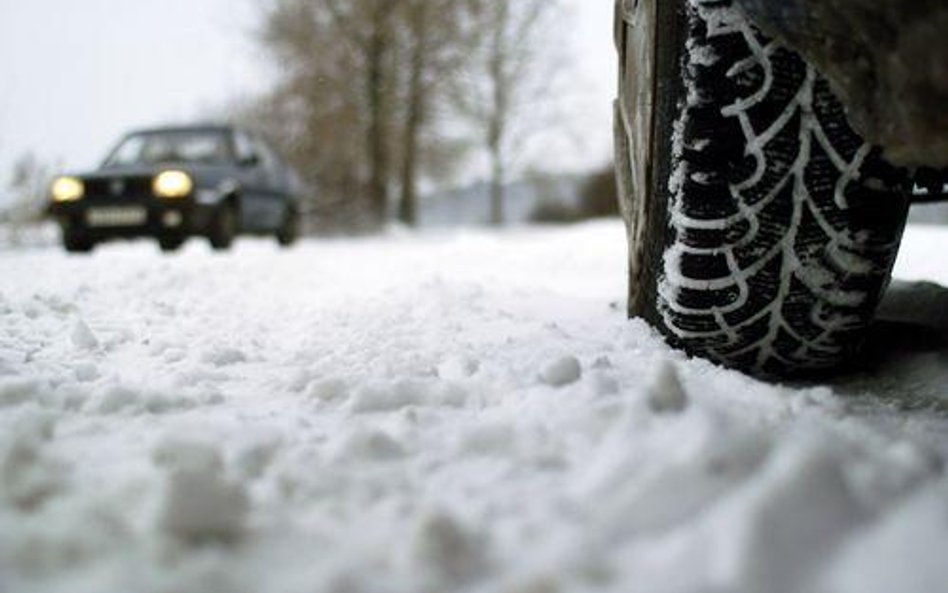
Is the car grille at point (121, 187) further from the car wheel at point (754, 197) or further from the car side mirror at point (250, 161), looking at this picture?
the car wheel at point (754, 197)

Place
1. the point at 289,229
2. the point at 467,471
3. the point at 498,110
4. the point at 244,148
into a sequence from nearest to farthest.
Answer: the point at 467,471, the point at 244,148, the point at 289,229, the point at 498,110

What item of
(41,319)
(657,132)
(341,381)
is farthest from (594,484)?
(41,319)

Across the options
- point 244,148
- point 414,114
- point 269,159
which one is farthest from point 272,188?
point 414,114

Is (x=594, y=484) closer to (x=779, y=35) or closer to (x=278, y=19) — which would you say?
(x=779, y=35)

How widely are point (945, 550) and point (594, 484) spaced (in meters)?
0.36

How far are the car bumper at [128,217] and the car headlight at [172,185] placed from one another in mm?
54

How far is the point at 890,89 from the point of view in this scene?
3.67 feet

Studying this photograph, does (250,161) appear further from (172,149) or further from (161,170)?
(161,170)

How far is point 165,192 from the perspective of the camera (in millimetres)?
6273

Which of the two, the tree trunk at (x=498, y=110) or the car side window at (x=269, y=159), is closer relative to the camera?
the car side window at (x=269, y=159)

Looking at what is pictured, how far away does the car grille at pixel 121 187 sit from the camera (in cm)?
630

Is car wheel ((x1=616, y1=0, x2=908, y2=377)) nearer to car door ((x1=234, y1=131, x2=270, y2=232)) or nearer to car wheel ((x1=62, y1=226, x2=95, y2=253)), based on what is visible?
car wheel ((x1=62, y1=226, x2=95, y2=253))

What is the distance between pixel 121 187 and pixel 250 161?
4.31 feet

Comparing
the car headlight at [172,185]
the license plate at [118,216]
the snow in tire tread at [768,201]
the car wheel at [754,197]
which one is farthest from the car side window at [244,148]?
the snow in tire tread at [768,201]
